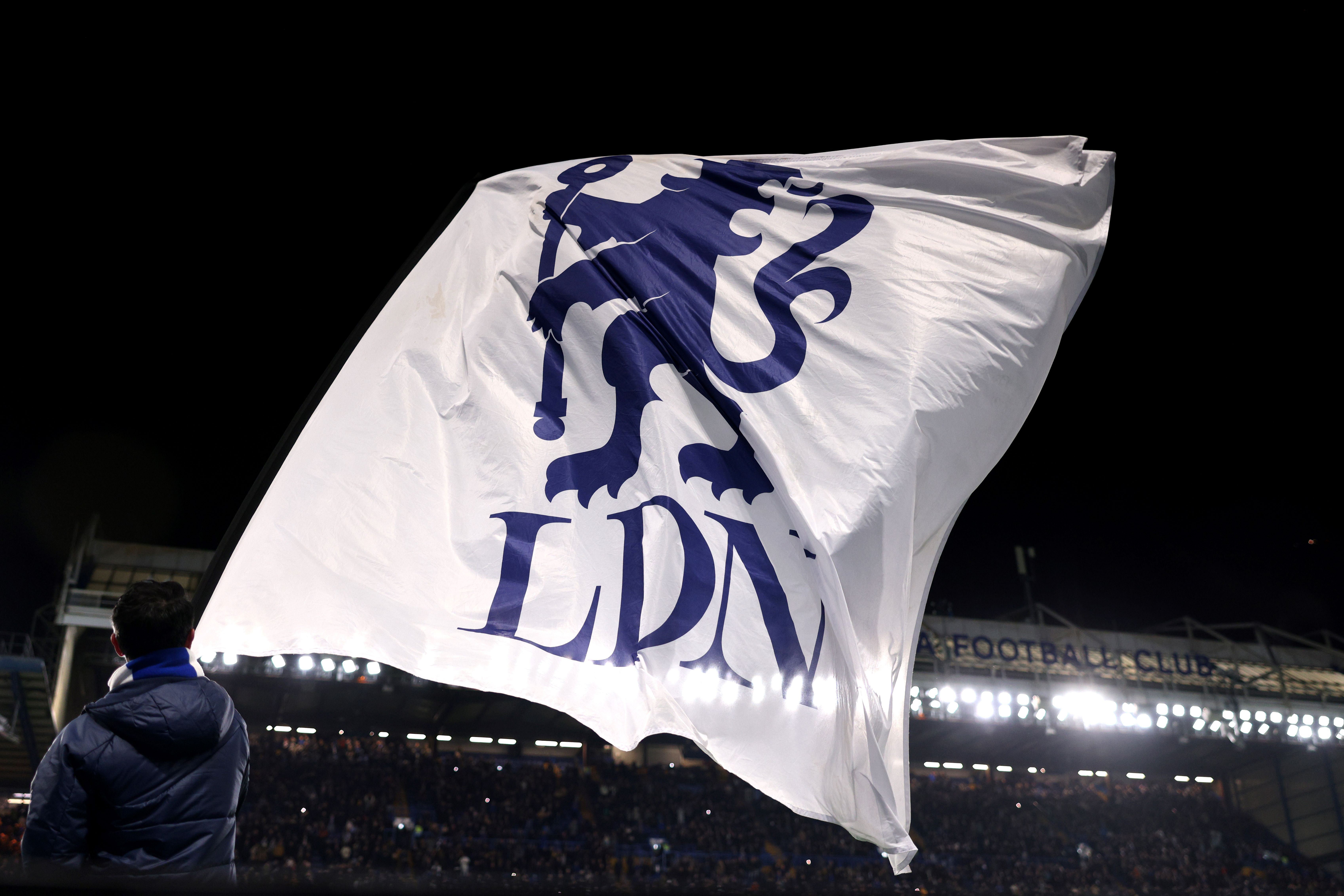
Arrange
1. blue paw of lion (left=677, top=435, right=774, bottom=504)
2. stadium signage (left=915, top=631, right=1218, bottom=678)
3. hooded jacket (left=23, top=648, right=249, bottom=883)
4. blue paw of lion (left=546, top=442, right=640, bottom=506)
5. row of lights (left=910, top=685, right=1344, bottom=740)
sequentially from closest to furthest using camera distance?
hooded jacket (left=23, top=648, right=249, bottom=883) < blue paw of lion (left=546, top=442, right=640, bottom=506) < blue paw of lion (left=677, top=435, right=774, bottom=504) < row of lights (left=910, top=685, right=1344, bottom=740) < stadium signage (left=915, top=631, right=1218, bottom=678)

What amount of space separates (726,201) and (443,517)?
190 centimetres

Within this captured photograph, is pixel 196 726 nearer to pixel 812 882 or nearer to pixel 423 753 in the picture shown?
pixel 812 882

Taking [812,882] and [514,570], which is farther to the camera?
[812,882]

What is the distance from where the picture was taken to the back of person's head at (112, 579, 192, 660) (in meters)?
2.35

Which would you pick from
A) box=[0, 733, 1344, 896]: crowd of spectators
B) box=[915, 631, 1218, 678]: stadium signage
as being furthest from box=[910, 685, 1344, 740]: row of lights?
box=[0, 733, 1344, 896]: crowd of spectators

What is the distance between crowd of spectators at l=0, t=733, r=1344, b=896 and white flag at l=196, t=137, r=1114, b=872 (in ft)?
62.2

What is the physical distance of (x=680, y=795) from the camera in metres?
28.5

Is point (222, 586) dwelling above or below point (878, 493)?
below

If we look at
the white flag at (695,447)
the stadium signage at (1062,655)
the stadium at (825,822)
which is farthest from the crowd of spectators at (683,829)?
the white flag at (695,447)

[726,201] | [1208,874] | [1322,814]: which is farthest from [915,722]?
[726,201]

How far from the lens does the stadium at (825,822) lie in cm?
2345

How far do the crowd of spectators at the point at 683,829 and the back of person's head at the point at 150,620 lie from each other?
65.6 ft

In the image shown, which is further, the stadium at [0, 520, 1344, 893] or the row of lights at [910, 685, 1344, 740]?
the row of lights at [910, 685, 1344, 740]

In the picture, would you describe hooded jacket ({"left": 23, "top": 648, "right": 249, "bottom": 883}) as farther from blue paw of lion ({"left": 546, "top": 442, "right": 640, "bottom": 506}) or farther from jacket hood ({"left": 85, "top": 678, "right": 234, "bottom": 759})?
blue paw of lion ({"left": 546, "top": 442, "right": 640, "bottom": 506})
